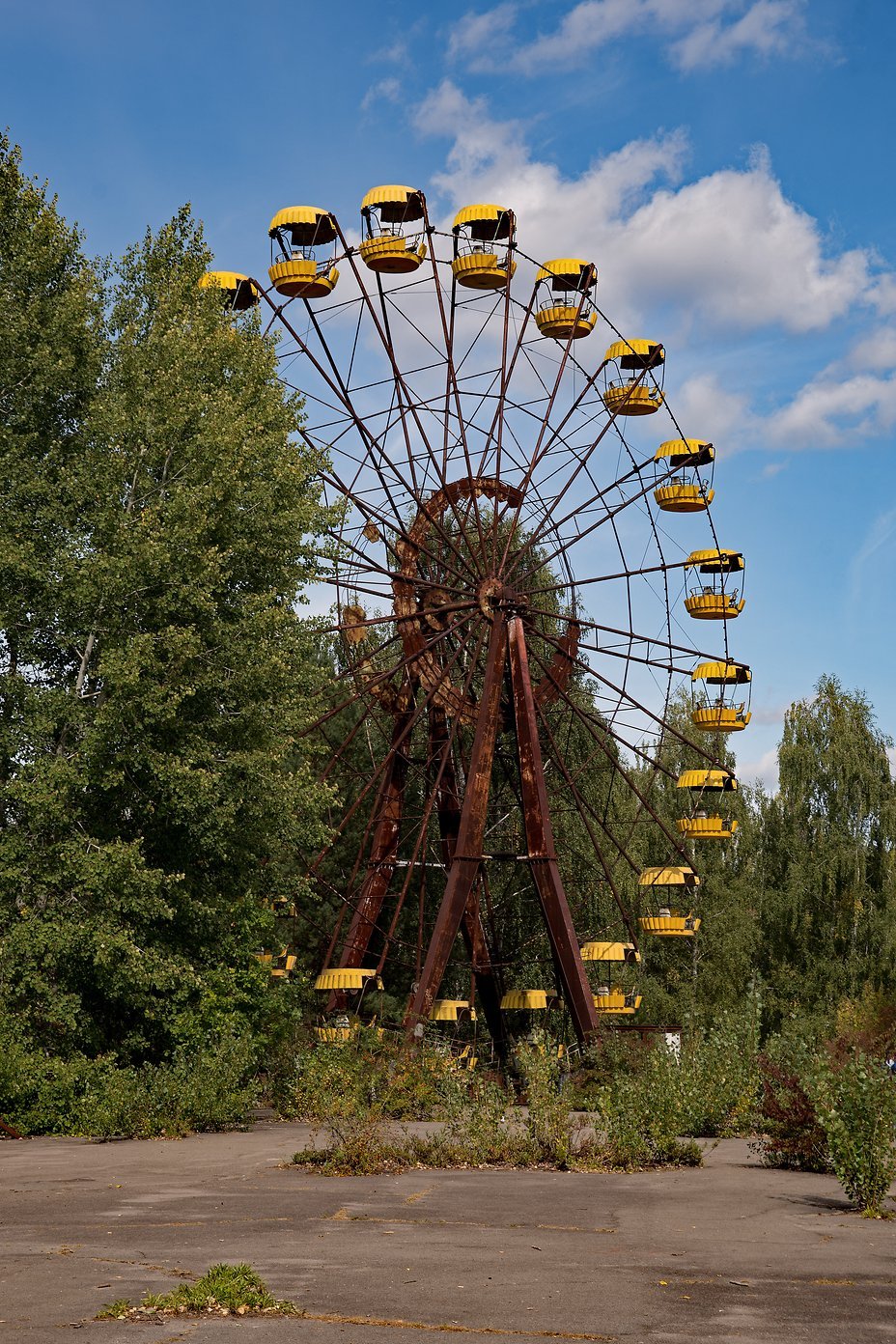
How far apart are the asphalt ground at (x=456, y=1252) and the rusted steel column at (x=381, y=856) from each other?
10529 millimetres

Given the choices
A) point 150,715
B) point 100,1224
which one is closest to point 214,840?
point 150,715

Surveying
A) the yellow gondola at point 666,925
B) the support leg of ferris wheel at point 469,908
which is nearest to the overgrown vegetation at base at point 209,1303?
the support leg of ferris wheel at point 469,908

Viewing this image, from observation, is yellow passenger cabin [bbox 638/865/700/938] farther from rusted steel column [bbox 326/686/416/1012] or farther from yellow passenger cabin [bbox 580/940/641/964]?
rusted steel column [bbox 326/686/416/1012]

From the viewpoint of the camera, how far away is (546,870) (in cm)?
2098

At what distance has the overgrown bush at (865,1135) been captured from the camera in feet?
34.1

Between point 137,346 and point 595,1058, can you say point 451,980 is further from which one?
point 137,346

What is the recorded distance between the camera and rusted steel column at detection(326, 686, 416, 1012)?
24172mm

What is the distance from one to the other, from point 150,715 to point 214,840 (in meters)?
2.03

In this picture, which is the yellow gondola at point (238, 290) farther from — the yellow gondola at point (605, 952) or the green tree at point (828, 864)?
the green tree at point (828, 864)

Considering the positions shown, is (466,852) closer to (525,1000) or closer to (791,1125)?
(525,1000)

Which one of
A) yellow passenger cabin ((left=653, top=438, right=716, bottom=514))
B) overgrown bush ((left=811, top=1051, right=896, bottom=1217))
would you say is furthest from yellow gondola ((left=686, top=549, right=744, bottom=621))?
overgrown bush ((left=811, top=1051, right=896, bottom=1217))

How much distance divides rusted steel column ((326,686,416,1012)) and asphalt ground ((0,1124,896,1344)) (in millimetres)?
10529

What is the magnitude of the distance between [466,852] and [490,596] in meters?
4.79

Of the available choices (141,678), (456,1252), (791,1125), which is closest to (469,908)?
(141,678)
